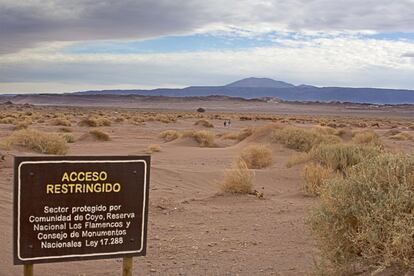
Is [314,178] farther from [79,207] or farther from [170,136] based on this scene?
[170,136]

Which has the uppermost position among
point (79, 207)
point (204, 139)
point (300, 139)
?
point (79, 207)

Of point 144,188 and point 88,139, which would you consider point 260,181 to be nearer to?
point 144,188

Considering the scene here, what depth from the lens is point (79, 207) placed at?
575 centimetres

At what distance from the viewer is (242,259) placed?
28.8 feet

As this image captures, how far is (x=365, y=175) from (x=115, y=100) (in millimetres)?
192753

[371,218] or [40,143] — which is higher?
[371,218]

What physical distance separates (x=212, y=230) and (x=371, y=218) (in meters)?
4.37

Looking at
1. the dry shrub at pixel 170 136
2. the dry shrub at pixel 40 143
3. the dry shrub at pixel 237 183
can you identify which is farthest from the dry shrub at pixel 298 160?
the dry shrub at pixel 170 136

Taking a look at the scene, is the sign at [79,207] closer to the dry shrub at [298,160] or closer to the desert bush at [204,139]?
the dry shrub at [298,160]

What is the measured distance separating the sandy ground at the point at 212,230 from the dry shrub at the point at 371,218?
1227mm

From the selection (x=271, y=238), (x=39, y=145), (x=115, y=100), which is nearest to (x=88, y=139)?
(x=39, y=145)

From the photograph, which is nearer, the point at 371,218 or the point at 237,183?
the point at 371,218

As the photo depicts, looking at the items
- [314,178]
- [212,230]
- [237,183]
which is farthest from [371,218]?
[314,178]

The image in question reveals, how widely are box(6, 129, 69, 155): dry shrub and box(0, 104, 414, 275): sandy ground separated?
3.44m
